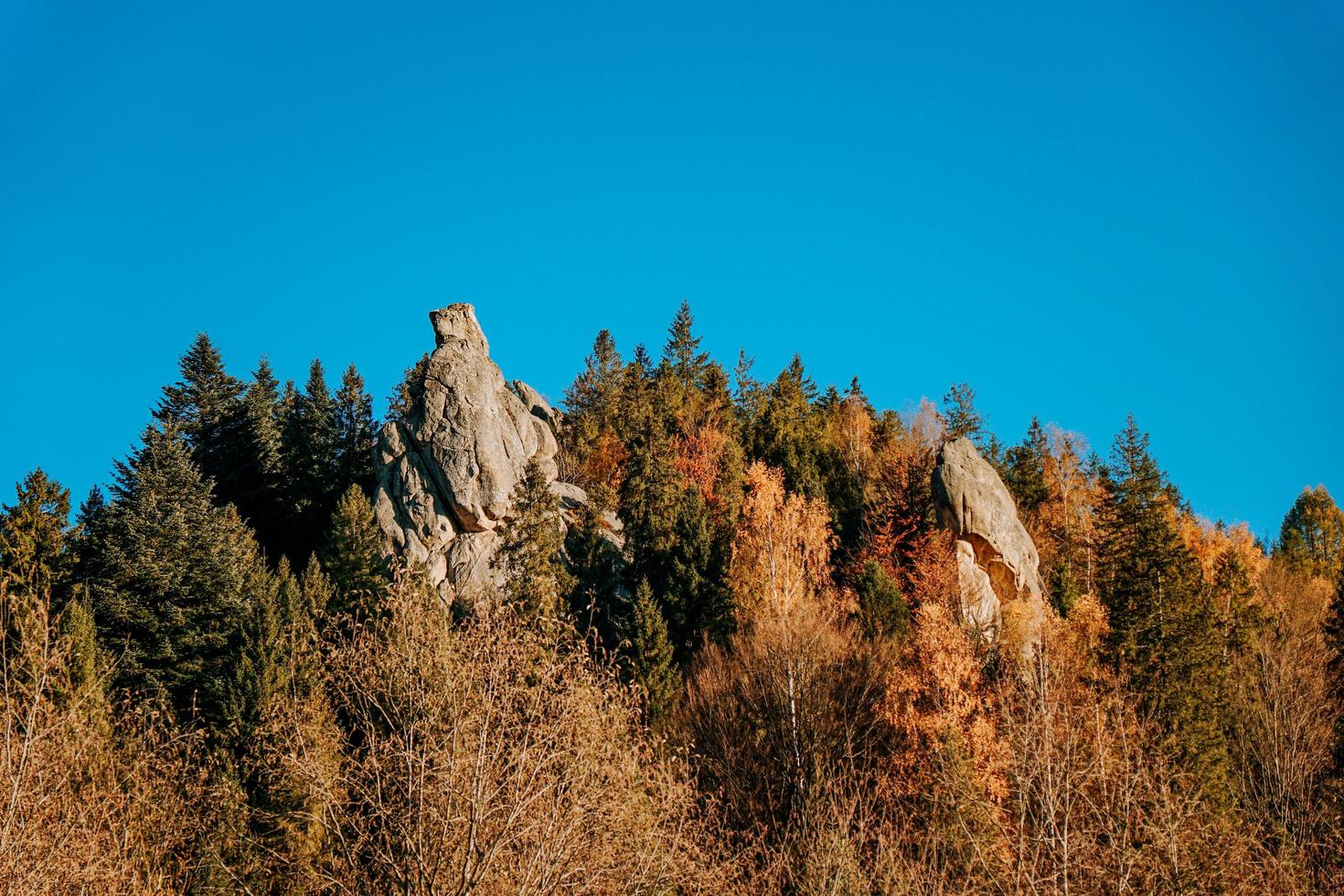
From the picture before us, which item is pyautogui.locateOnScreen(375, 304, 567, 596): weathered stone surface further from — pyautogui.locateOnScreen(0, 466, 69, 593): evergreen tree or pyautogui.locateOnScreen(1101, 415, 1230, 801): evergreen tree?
pyautogui.locateOnScreen(1101, 415, 1230, 801): evergreen tree

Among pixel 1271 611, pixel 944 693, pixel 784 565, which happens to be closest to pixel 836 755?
pixel 944 693

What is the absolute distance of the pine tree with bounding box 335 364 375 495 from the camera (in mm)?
59312

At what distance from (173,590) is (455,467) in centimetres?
1351

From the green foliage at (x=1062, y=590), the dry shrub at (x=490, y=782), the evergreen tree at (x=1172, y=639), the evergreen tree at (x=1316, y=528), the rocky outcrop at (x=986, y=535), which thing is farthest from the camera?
the evergreen tree at (x=1316, y=528)

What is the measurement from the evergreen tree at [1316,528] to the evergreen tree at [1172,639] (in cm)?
4278

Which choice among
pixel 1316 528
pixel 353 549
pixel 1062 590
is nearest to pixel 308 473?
pixel 353 549

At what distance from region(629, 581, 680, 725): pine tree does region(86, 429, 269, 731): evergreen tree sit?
12421 mm

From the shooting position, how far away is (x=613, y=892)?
18.6 meters

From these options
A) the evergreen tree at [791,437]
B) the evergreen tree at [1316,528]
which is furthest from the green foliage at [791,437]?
the evergreen tree at [1316,528]

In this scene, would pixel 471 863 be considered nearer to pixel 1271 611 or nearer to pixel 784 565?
pixel 784 565

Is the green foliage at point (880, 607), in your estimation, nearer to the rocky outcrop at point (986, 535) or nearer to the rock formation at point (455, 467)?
the rocky outcrop at point (986, 535)

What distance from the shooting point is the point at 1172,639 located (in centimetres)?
3694

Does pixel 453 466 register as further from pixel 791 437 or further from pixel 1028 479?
pixel 1028 479

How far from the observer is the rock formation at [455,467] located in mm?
48156
